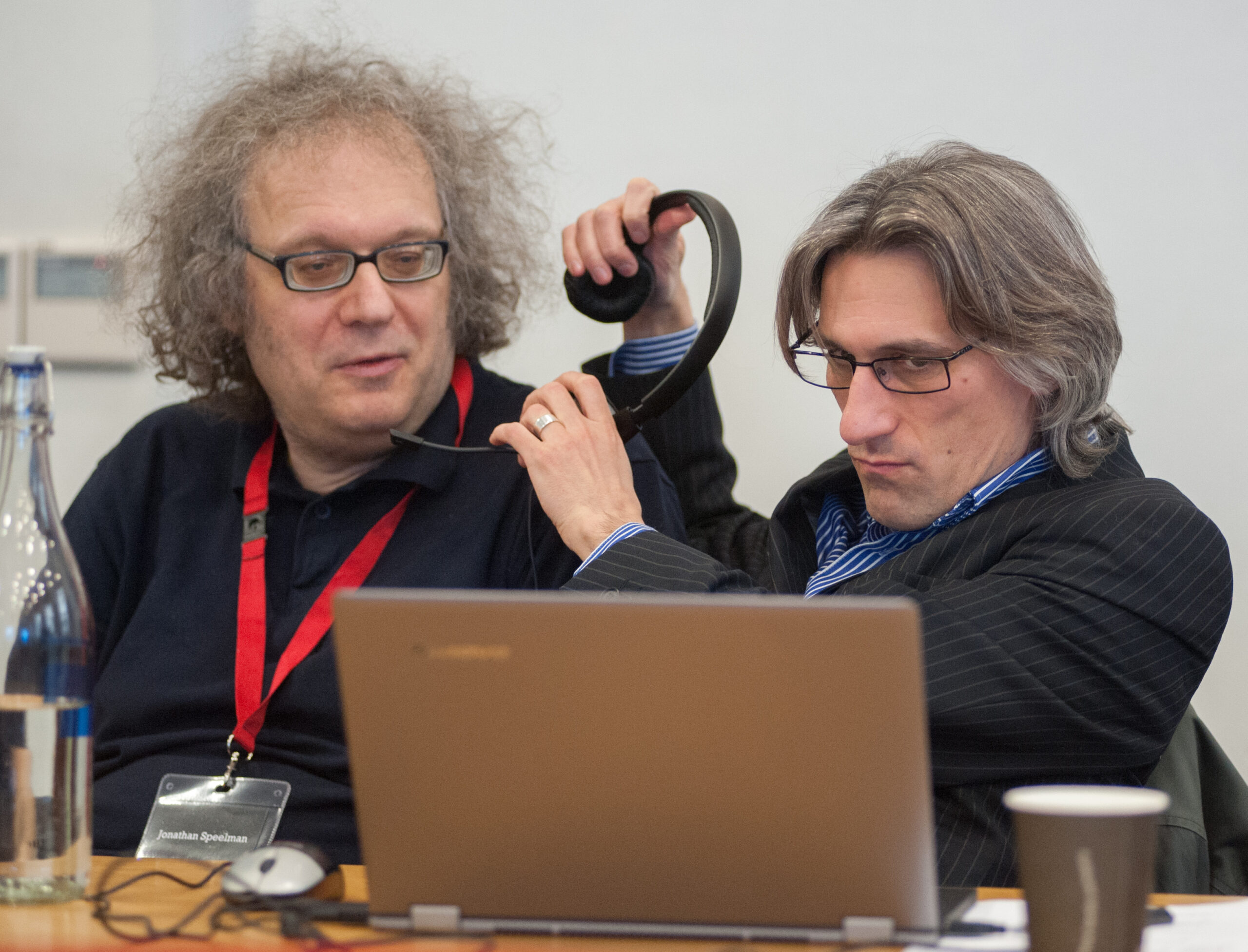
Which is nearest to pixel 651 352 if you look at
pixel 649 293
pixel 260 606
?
pixel 649 293

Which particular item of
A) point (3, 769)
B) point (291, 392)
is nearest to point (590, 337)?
point (291, 392)

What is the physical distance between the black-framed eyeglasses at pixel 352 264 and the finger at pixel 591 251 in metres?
0.18

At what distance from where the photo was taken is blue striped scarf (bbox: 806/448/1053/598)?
131 cm

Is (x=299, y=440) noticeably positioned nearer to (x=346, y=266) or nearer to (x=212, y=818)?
(x=346, y=266)

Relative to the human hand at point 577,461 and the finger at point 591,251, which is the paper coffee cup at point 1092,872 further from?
the finger at point 591,251

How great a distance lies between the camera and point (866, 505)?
54.4 inches

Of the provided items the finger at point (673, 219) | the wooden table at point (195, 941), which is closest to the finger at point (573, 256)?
the finger at point (673, 219)

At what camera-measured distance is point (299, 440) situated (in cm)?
173

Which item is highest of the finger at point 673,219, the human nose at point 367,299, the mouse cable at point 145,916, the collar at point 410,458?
the finger at point 673,219

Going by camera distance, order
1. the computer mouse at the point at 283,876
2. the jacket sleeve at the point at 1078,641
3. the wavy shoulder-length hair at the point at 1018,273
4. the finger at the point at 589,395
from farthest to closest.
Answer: the finger at the point at 589,395, the wavy shoulder-length hair at the point at 1018,273, the jacket sleeve at the point at 1078,641, the computer mouse at the point at 283,876

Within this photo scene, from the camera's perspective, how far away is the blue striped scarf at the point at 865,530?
4.31ft

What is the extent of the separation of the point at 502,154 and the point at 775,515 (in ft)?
2.42

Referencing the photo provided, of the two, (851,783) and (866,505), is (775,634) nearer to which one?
(851,783)

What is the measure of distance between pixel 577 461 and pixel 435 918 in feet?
2.42
